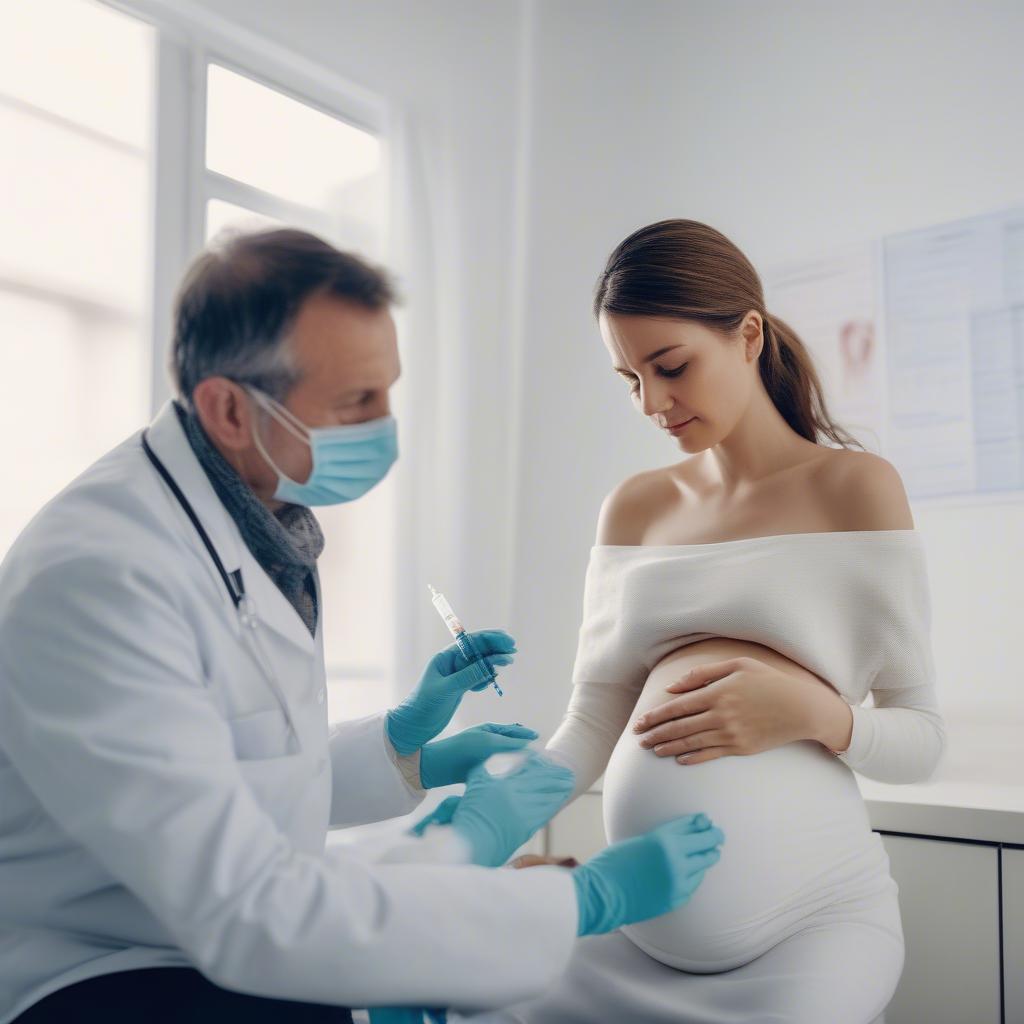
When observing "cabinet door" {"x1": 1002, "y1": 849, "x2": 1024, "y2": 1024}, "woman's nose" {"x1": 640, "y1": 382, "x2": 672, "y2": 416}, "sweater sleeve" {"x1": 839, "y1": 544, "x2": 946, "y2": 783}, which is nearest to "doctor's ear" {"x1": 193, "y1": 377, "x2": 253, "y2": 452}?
"woman's nose" {"x1": 640, "y1": 382, "x2": 672, "y2": 416}

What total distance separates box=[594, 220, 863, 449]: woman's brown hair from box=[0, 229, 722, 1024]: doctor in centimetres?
39

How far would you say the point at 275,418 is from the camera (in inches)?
39.2

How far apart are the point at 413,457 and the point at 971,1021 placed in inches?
63.4

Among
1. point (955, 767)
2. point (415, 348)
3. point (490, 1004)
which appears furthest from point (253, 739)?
point (415, 348)

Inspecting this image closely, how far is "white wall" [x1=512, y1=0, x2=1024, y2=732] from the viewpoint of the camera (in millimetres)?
1912

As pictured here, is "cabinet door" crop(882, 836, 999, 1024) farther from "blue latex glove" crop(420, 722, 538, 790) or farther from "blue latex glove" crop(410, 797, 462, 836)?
"blue latex glove" crop(410, 797, 462, 836)

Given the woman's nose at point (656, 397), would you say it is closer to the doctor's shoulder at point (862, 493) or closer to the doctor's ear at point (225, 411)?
the doctor's shoulder at point (862, 493)

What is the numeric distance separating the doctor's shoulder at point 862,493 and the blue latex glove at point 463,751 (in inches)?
18.1

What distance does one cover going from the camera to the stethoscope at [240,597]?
97 cm

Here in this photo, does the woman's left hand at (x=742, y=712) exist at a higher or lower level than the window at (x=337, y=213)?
lower

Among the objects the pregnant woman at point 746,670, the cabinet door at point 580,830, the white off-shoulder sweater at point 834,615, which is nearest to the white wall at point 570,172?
the cabinet door at point 580,830

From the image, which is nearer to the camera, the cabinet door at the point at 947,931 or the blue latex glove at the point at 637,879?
the blue latex glove at the point at 637,879

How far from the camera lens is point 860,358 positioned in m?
2.05

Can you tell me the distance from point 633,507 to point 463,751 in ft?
1.43
